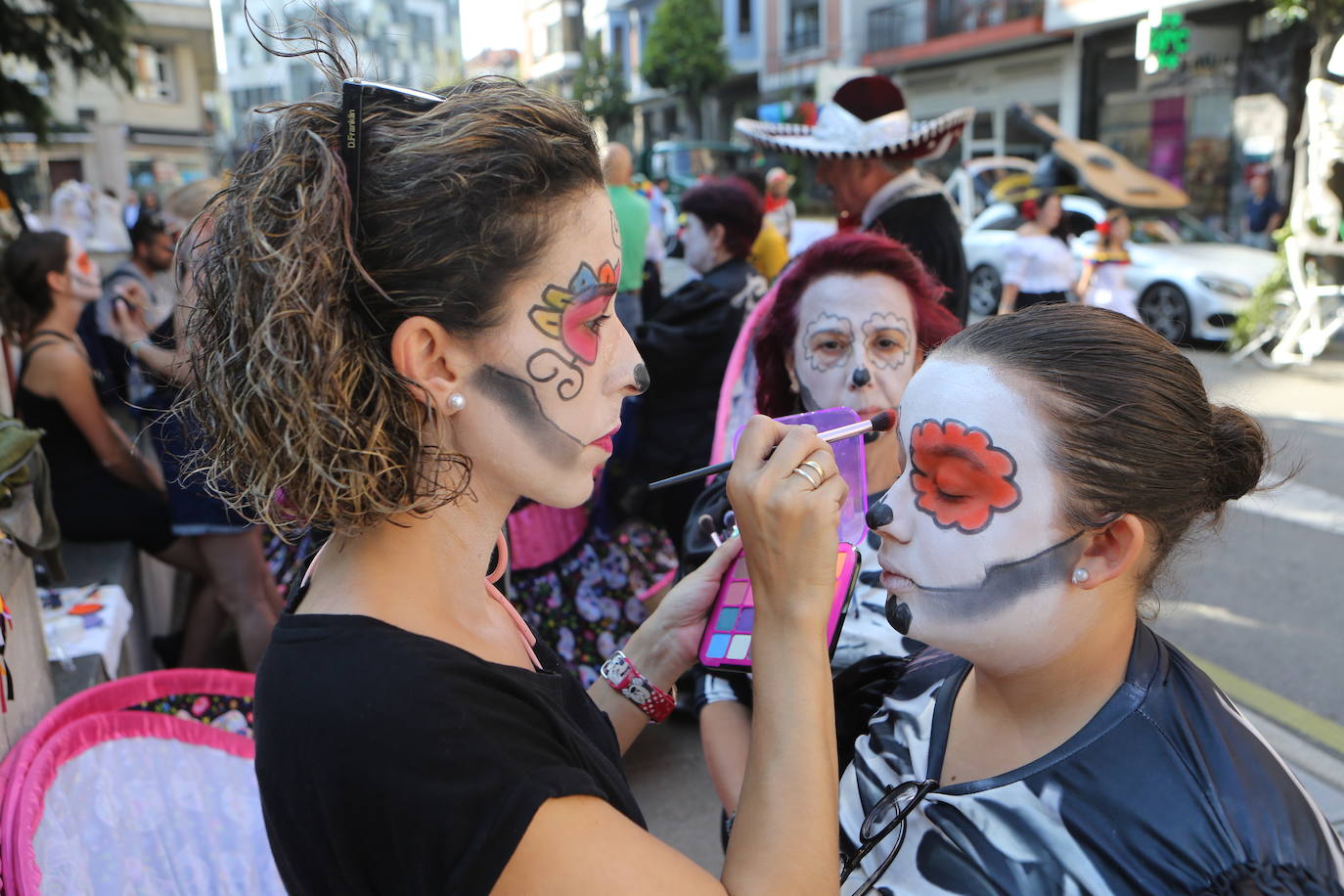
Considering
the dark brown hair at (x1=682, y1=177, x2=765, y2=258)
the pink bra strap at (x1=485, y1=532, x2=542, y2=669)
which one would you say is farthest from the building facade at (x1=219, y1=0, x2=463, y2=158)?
the pink bra strap at (x1=485, y1=532, x2=542, y2=669)

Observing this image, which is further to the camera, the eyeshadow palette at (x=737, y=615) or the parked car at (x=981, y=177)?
the parked car at (x=981, y=177)

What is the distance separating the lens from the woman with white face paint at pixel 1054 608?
1.07m

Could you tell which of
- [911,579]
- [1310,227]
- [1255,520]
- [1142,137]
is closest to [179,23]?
[1142,137]

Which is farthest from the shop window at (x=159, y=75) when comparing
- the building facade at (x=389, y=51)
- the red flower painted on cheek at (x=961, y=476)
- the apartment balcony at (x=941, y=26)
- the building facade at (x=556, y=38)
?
the red flower painted on cheek at (x=961, y=476)

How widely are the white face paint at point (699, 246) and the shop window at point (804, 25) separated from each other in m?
25.6

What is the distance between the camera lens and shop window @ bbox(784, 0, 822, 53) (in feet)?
92.0

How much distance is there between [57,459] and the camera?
3.28 metres

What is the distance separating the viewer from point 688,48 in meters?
30.8

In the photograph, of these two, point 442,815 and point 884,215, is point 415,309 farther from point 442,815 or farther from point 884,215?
point 884,215

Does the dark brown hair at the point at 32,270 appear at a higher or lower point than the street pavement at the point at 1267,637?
higher

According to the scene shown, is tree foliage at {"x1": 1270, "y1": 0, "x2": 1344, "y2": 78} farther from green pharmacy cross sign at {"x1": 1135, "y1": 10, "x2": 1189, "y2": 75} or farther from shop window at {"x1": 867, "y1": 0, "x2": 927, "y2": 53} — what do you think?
shop window at {"x1": 867, "y1": 0, "x2": 927, "y2": 53}

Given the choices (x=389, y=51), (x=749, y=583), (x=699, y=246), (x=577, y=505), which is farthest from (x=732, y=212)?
(x=389, y=51)

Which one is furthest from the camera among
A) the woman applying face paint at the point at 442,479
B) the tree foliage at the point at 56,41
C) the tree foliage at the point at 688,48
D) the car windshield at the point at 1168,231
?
the tree foliage at the point at 688,48

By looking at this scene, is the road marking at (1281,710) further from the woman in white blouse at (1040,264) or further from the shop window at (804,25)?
the shop window at (804,25)
